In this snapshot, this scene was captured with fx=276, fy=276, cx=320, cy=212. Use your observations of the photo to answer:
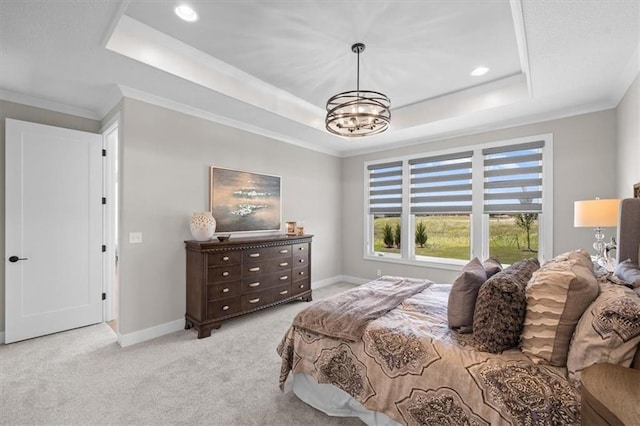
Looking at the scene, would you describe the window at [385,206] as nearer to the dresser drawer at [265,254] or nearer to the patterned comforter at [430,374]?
the dresser drawer at [265,254]

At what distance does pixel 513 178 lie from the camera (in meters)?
4.00

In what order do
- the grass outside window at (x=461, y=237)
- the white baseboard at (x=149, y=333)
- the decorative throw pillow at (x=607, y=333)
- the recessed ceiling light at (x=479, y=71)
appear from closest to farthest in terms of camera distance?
the decorative throw pillow at (x=607, y=333) < the white baseboard at (x=149, y=333) < the recessed ceiling light at (x=479, y=71) < the grass outside window at (x=461, y=237)

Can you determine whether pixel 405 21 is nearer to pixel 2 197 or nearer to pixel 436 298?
pixel 436 298

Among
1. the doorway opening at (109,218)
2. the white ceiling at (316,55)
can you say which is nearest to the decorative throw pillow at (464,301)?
the white ceiling at (316,55)

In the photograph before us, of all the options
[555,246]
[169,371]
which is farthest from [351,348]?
[555,246]

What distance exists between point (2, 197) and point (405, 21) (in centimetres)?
451

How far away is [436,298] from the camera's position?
2.49m

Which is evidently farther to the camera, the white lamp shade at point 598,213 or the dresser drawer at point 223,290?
the dresser drawer at point 223,290

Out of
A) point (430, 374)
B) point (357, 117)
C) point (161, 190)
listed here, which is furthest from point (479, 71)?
point (161, 190)

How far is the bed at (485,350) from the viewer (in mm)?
1232

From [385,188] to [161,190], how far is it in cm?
381

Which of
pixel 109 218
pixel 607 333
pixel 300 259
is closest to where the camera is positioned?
pixel 607 333

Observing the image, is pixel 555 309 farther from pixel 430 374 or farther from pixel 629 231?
pixel 629 231

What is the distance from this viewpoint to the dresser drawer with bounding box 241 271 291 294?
12.0 feet
